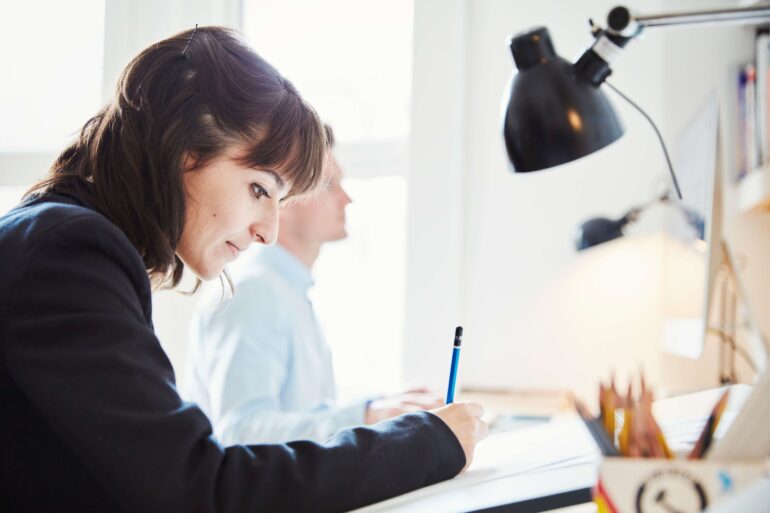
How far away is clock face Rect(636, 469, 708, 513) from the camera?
16.8 inches

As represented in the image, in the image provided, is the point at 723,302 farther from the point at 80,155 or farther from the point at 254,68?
the point at 80,155

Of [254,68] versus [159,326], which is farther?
[159,326]

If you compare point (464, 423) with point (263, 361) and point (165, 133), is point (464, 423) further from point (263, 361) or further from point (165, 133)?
point (263, 361)

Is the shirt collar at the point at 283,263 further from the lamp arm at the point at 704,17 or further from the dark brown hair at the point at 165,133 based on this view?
the lamp arm at the point at 704,17

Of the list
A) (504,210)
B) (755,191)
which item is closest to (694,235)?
(755,191)

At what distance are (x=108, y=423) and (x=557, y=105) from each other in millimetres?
611

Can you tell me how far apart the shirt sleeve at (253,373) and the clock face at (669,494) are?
98cm

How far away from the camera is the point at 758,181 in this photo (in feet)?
6.95

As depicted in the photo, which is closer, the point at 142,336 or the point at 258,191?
the point at 142,336

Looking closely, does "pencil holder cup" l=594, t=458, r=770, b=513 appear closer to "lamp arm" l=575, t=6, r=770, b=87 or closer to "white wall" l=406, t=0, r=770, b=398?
"lamp arm" l=575, t=6, r=770, b=87

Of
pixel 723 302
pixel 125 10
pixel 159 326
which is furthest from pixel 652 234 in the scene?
pixel 125 10

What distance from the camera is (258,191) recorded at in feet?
3.00

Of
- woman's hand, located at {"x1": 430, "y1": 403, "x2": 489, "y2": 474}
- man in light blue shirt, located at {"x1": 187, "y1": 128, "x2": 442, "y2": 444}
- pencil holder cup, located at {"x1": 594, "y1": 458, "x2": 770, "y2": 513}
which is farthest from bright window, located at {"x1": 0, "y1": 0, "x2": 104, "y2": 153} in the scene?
pencil holder cup, located at {"x1": 594, "y1": 458, "x2": 770, "y2": 513}

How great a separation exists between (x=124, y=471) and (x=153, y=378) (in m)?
0.08
